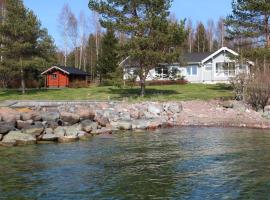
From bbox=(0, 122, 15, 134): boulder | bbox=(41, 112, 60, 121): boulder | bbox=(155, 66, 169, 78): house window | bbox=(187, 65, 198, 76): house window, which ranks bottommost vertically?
bbox=(0, 122, 15, 134): boulder

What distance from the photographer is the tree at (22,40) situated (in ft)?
144

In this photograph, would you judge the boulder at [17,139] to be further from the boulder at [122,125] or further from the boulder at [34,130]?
the boulder at [122,125]

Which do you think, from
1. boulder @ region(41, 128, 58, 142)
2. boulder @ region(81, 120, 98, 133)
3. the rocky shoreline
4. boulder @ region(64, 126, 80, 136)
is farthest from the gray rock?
boulder @ region(81, 120, 98, 133)

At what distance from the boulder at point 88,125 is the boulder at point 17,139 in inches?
145

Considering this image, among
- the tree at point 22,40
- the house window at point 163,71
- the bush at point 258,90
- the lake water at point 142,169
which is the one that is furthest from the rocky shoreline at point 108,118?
the tree at point 22,40

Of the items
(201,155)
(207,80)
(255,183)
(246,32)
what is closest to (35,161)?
(201,155)

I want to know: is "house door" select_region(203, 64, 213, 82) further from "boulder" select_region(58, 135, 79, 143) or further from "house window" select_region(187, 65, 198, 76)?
"boulder" select_region(58, 135, 79, 143)

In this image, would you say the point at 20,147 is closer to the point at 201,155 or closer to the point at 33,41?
the point at 201,155

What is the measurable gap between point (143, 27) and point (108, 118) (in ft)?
37.5

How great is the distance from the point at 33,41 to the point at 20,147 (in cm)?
2596

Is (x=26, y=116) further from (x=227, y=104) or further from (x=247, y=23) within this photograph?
(x=247, y=23)

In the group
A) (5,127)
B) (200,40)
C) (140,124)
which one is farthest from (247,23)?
(200,40)

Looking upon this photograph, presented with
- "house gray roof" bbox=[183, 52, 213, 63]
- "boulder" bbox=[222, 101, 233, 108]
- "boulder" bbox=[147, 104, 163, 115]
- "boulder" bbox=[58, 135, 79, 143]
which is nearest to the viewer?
"boulder" bbox=[58, 135, 79, 143]

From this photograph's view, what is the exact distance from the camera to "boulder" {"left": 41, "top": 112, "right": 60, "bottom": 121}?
27.0 meters
